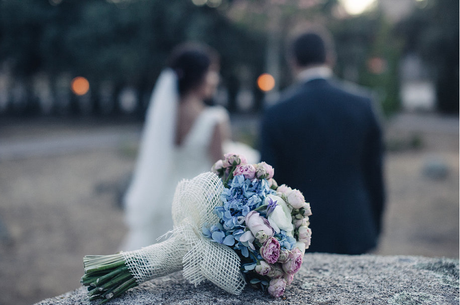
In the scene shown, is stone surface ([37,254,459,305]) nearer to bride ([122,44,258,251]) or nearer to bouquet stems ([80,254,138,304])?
bouquet stems ([80,254,138,304])

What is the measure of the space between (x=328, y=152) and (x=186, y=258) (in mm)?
1411

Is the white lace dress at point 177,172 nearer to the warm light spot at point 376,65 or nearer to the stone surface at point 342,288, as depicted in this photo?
the stone surface at point 342,288

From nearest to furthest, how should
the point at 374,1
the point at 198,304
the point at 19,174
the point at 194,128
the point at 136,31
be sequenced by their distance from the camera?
the point at 198,304 < the point at 194,128 < the point at 19,174 < the point at 374,1 < the point at 136,31

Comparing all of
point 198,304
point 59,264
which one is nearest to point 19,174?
point 59,264

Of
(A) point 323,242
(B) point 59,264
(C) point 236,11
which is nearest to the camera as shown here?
(A) point 323,242

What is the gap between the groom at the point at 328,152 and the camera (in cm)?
250

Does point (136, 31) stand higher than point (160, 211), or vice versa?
point (136, 31)

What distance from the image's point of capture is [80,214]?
7023mm

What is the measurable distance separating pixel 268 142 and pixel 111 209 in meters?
5.43

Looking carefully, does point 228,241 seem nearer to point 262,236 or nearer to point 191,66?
point 262,236

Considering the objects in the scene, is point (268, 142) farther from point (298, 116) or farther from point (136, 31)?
point (136, 31)

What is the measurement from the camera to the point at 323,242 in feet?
8.17

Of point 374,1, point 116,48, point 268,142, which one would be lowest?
point 268,142

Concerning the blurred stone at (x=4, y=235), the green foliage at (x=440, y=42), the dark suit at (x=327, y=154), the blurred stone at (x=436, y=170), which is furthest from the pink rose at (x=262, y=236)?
the green foliage at (x=440, y=42)
